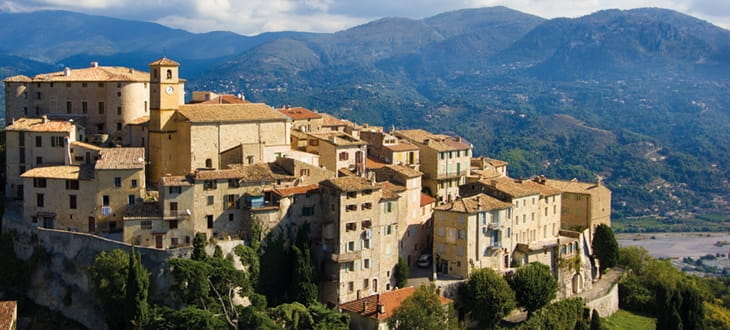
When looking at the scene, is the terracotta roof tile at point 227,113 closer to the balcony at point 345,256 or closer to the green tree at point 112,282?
the green tree at point 112,282

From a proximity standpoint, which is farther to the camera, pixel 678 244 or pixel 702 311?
pixel 678 244

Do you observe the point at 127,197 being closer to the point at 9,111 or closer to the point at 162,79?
the point at 162,79

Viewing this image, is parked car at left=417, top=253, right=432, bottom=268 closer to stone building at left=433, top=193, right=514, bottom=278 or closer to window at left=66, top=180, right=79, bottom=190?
stone building at left=433, top=193, right=514, bottom=278

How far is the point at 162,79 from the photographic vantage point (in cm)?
6362

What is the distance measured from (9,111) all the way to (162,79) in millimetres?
15203

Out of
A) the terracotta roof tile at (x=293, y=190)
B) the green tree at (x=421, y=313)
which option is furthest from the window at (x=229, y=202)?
the green tree at (x=421, y=313)

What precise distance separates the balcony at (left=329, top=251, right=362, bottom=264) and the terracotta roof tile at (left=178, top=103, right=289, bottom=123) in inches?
549

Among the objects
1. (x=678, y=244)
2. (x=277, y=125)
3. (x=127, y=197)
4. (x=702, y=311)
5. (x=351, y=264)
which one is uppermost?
(x=277, y=125)

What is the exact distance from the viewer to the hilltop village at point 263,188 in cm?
5688

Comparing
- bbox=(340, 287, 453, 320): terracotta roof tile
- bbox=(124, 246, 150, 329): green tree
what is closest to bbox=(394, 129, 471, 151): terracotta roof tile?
bbox=(340, 287, 453, 320): terracotta roof tile

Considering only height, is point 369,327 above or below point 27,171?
below

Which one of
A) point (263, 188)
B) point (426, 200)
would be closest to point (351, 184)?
point (263, 188)

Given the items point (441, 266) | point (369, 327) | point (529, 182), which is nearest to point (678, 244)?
point (529, 182)

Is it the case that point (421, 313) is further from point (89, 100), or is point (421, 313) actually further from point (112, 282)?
point (89, 100)
